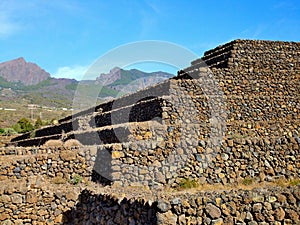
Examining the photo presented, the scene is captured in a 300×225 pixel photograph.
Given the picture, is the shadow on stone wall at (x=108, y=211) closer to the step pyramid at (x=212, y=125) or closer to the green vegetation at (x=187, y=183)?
the step pyramid at (x=212, y=125)

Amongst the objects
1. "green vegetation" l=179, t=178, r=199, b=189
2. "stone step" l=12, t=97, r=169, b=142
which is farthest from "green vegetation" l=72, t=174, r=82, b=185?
"stone step" l=12, t=97, r=169, b=142

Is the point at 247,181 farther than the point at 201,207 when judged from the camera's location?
Yes

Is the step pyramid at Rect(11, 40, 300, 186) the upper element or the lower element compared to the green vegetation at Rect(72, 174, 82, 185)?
upper

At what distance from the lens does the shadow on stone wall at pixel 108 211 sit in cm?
575

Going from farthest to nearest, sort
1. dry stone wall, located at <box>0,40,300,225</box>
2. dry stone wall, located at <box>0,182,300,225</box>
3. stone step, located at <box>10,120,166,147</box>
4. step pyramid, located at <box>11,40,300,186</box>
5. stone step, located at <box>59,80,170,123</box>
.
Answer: stone step, located at <box>59,80,170,123</box> < stone step, located at <box>10,120,166,147</box> < step pyramid, located at <box>11,40,300,186</box> < dry stone wall, located at <box>0,40,300,225</box> < dry stone wall, located at <box>0,182,300,225</box>

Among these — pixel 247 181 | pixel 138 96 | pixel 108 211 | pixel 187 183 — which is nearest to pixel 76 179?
pixel 108 211

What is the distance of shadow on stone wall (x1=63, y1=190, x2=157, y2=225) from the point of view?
5.75m

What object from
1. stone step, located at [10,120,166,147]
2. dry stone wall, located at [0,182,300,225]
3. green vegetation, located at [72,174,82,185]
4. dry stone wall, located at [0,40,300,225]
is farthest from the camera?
stone step, located at [10,120,166,147]

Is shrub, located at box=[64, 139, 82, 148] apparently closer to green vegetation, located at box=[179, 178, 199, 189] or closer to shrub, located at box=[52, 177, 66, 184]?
shrub, located at box=[52, 177, 66, 184]

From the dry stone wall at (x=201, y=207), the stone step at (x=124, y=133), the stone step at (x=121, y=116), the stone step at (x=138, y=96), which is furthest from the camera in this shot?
the stone step at (x=138, y=96)

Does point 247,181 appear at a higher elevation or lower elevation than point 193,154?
lower

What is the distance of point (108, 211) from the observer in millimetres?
6680

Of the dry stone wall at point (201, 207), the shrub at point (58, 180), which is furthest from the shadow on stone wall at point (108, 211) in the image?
the shrub at point (58, 180)

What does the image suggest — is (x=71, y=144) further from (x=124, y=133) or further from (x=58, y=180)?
(x=58, y=180)
